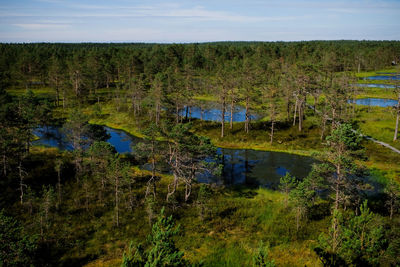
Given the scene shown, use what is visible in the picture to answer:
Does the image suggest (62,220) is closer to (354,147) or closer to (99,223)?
(99,223)

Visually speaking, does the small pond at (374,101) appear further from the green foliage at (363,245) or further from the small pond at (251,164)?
the green foliage at (363,245)

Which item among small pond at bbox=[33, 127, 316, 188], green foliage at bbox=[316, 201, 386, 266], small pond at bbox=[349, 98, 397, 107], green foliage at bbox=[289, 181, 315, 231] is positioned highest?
small pond at bbox=[349, 98, 397, 107]

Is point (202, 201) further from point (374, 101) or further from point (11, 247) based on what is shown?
point (374, 101)

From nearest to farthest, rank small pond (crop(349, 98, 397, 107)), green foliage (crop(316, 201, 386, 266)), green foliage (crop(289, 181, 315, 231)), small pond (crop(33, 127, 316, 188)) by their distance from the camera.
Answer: green foliage (crop(316, 201, 386, 266)) < green foliage (crop(289, 181, 315, 231)) < small pond (crop(33, 127, 316, 188)) < small pond (crop(349, 98, 397, 107))

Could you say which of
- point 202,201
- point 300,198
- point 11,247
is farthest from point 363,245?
point 11,247

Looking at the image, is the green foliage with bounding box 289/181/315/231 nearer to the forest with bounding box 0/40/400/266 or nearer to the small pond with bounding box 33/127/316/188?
the forest with bounding box 0/40/400/266

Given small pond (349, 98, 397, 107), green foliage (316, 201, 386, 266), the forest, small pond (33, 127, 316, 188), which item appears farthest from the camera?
small pond (349, 98, 397, 107)

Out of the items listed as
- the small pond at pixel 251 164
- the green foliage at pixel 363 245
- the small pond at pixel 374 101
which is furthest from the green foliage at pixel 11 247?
the small pond at pixel 374 101

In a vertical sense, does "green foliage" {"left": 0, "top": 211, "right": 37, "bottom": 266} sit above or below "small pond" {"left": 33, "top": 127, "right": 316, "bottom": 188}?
above

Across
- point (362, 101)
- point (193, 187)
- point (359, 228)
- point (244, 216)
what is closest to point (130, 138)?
point (193, 187)

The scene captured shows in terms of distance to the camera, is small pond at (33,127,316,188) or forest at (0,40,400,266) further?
small pond at (33,127,316,188)

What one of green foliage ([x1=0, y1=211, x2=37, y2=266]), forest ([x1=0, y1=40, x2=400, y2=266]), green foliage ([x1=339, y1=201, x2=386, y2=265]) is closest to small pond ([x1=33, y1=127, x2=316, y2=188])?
forest ([x1=0, y1=40, x2=400, y2=266])
